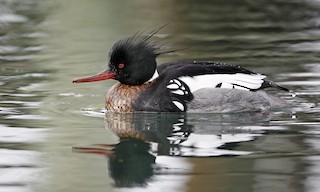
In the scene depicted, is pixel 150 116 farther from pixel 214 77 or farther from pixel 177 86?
pixel 214 77

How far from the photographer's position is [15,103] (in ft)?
32.1

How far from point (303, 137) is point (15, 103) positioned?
3.23 m

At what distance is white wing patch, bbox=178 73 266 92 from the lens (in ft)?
30.7

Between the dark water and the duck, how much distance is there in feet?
0.47

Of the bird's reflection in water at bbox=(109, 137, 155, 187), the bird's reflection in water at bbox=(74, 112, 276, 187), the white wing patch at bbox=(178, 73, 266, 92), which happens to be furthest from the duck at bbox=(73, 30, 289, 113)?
the bird's reflection in water at bbox=(109, 137, 155, 187)

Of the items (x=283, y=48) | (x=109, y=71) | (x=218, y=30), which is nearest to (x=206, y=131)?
(x=109, y=71)

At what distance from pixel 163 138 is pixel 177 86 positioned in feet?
3.55

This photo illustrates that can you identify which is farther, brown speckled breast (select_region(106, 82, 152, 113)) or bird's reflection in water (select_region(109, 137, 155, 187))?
brown speckled breast (select_region(106, 82, 152, 113))

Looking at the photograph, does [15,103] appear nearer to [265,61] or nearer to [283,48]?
[265,61]

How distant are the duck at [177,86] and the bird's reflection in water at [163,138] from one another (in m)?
0.11

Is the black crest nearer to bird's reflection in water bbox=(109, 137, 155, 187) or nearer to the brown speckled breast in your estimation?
the brown speckled breast

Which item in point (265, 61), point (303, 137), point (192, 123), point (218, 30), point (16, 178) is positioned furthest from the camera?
point (218, 30)

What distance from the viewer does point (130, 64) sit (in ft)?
31.0

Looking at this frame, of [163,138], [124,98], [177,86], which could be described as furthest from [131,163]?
[124,98]
